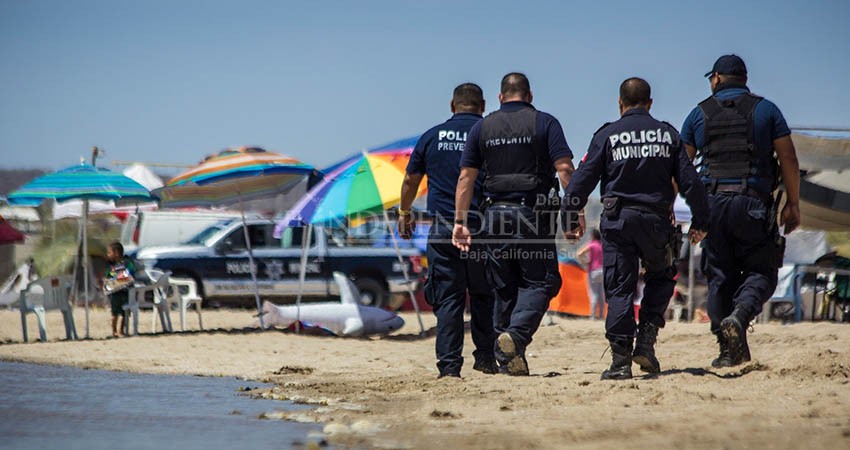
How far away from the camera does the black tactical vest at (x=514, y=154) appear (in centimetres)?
717

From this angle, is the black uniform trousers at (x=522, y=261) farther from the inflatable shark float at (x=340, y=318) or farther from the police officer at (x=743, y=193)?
the inflatable shark float at (x=340, y=318)

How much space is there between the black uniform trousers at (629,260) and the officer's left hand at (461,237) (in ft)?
2.72

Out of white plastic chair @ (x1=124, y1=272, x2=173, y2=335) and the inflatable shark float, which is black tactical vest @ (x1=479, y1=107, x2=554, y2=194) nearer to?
the inflatable shark float

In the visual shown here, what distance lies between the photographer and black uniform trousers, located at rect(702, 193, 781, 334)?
275 inches

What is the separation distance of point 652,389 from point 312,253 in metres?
14.6

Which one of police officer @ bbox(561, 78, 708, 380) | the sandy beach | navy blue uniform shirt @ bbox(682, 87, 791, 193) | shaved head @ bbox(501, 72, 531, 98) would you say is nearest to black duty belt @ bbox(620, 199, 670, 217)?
police officer @ bbox(561, 78, 708, 380)

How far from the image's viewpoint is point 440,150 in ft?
25.1

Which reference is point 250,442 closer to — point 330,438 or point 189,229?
point 330,438

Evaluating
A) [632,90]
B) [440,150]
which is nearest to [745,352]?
Answer: [632,90]

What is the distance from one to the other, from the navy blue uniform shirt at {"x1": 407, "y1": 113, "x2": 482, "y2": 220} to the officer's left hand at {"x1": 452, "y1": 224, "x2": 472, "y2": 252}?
0.45 metres

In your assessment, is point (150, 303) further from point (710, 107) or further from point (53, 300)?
point (710, 107)

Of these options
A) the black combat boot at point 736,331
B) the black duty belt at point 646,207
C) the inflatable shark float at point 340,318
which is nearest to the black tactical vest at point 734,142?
the black duty belt at point 646,207

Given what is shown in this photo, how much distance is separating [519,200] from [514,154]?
286 mm

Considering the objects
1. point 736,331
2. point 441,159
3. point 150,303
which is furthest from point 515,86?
point 150,303
